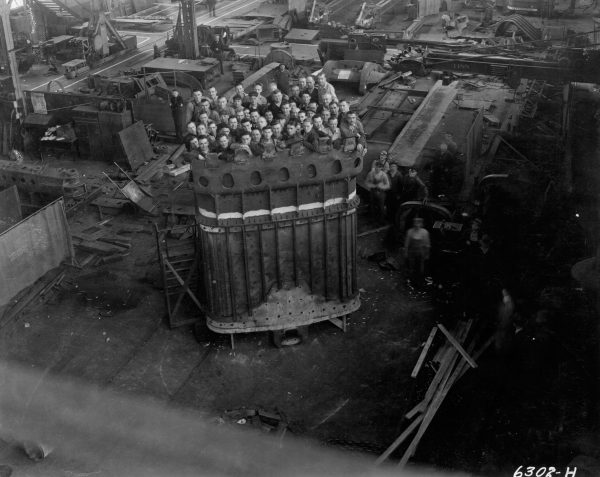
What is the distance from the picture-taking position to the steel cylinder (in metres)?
11.6

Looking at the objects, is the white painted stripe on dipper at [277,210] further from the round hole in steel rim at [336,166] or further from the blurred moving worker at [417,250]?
the blurred moving worker at [417,250]

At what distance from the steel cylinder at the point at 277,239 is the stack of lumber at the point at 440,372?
191 cm

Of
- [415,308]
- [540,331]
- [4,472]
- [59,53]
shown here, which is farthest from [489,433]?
[59,53]

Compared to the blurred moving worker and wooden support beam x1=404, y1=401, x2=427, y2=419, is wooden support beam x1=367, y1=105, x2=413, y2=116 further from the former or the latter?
wooden support beam x1=404, y1=401, x2=427, y2=419

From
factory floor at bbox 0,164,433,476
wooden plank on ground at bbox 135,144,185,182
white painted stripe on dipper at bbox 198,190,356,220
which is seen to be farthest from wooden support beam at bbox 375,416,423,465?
wooden plank on ground at bbox 135,144,185,182

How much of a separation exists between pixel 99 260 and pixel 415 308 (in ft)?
21.9

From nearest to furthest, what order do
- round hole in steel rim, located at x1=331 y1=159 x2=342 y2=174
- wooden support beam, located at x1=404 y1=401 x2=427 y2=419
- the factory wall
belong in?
wooden support beam, located at x1=404 y1=401 x2=427 y2=419
round hole in steel rim, located at x1=331 y1=159 x2=342 y2=174
the factory wall

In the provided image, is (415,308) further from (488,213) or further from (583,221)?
(583,221)

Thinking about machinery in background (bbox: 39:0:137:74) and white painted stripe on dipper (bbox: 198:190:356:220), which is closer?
white painted stripe on dipper (bbox: 198:190:356:220)

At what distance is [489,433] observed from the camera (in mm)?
9875

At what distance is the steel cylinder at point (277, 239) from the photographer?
37.9 feet

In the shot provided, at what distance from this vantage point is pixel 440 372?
10961mm

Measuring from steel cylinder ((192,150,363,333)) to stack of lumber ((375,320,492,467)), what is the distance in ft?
6.26

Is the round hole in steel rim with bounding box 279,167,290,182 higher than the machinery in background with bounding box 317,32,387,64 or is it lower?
higher
